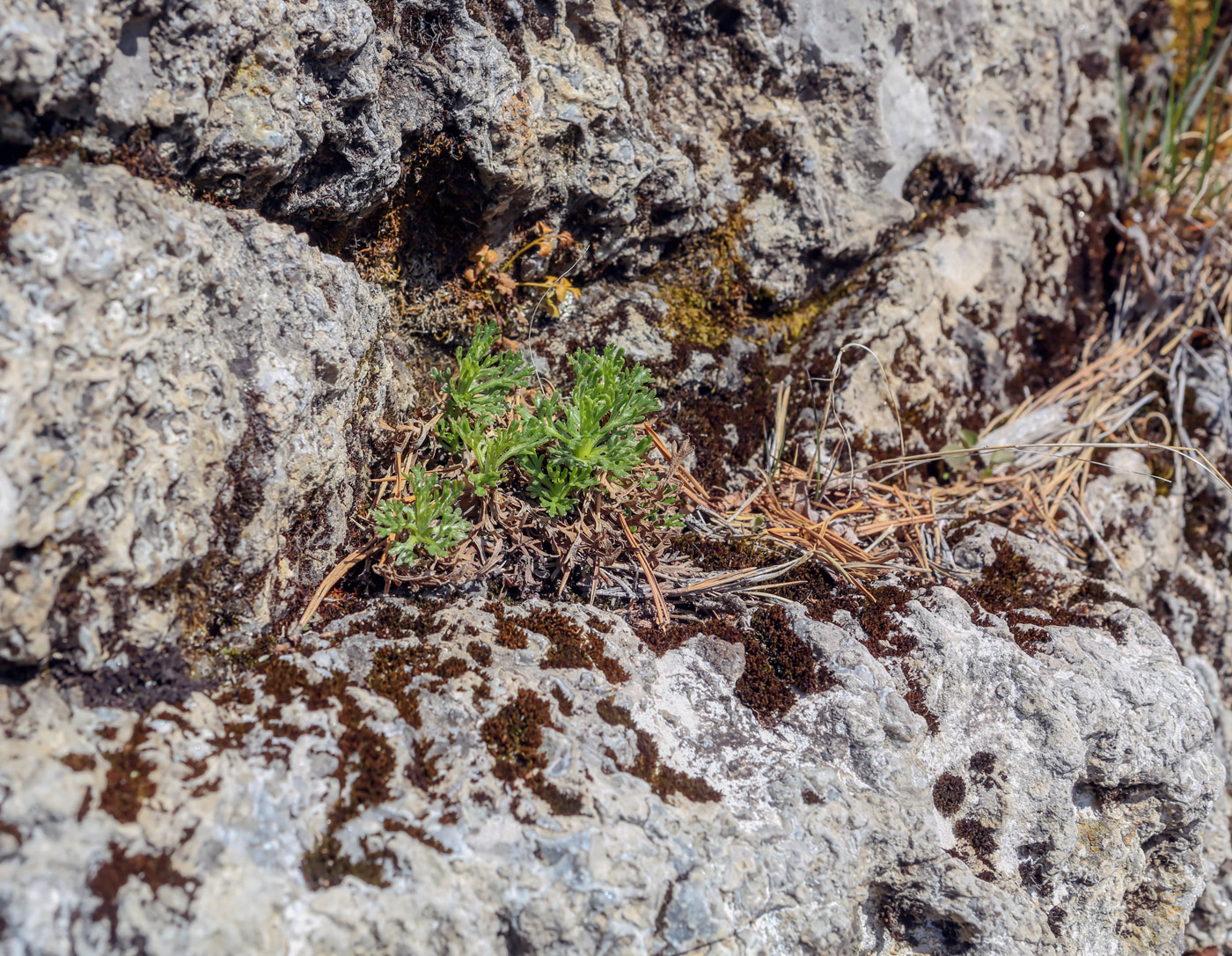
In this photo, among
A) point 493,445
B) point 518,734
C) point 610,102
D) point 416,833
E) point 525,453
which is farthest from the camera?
point 610,102

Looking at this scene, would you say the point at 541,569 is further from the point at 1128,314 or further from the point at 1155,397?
the point at 1128,314

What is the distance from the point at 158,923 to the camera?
2105 mm

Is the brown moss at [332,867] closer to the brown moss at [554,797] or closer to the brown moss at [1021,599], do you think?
the brown moss at [554,797]

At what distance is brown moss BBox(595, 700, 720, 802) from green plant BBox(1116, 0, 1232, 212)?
240 inches

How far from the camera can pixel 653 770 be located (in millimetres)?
2898

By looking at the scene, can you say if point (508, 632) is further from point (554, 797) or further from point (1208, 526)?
point (1208, 526)

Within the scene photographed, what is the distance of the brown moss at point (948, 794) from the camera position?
326 cm

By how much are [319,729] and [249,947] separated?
25.1 inches

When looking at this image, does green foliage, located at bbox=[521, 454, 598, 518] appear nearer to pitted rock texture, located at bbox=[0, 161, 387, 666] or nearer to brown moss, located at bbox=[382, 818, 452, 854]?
pitted rock texture, located at bbox=[0, 161, 387, 666]

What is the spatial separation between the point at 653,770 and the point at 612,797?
245mm

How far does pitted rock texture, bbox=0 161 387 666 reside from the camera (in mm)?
2299

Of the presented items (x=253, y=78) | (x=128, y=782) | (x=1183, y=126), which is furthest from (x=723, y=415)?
(x=1183, y=126)

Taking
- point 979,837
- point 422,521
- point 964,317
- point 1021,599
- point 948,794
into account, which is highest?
point 964,317

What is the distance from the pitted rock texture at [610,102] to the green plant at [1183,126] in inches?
12.3
